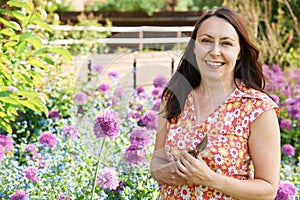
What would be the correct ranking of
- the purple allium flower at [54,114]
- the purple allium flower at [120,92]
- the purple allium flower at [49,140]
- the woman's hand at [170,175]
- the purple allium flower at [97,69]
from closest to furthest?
the woman's hand at [170,175] → the purple allium flower at [49,140] → the purple allium flower at [54,114] → the purple allium flower at [120,92] → the purple allium flower at [97,69]

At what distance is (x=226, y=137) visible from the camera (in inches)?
97.5

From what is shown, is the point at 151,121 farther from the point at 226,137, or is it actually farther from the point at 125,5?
the point at 125,5

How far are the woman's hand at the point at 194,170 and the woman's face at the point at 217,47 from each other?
12.1 inches

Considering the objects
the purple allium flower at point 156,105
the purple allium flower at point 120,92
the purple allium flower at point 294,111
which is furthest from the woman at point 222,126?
the purple allium flower at point 294,111

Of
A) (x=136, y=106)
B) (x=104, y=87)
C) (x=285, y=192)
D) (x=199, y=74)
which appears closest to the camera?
(x=199, y=74)

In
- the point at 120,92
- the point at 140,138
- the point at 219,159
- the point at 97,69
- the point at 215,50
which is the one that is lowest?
the point at 219,159

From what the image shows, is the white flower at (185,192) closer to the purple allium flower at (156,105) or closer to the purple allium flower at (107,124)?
the purple allium flower at (107,124)

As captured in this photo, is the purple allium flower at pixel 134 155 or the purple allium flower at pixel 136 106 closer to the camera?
the purple allium flower at pixel 134 155

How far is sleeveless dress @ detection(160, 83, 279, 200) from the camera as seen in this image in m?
2.46

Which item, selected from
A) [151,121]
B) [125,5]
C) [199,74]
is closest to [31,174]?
[151,121]

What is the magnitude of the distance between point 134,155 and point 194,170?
1.10 metres

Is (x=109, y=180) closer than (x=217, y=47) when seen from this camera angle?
No

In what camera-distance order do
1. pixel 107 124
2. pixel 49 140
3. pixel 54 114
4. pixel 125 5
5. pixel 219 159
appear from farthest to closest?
pixel 125 5
pixel 54 114
pixel 49 140
pixel 107 124
pixel 219 159

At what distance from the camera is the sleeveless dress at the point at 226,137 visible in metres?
2.46
